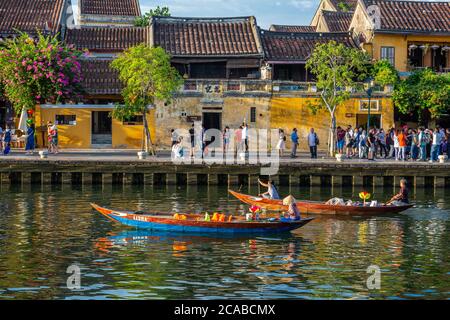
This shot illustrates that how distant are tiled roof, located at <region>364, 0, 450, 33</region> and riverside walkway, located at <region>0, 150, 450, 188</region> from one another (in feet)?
52.5

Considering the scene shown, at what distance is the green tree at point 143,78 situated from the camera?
2206 inches

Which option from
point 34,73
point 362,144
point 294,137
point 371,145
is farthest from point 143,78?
point 371,145

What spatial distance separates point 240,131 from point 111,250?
86.9 ft

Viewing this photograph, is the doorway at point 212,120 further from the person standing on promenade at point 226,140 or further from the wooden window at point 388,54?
the wooden window at point 388,54

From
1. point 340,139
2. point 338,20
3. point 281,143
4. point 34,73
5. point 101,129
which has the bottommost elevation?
point 281,143

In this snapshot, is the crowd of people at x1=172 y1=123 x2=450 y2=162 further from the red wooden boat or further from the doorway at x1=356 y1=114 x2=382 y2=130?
the red wooden boat

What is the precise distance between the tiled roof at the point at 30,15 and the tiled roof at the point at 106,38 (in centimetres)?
165

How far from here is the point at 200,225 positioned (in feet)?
119

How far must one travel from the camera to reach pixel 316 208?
42500mm

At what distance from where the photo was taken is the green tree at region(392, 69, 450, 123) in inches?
2498

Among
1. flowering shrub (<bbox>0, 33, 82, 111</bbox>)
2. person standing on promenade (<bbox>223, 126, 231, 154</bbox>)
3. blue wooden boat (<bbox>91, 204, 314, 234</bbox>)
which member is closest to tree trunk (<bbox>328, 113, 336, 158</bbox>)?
person standing on promenade (<bbox>223, 126, 231, 154</bbox>)

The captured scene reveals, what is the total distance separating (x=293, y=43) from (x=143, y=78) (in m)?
15.8

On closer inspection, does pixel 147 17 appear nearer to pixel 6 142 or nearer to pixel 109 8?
pixel 109 8
